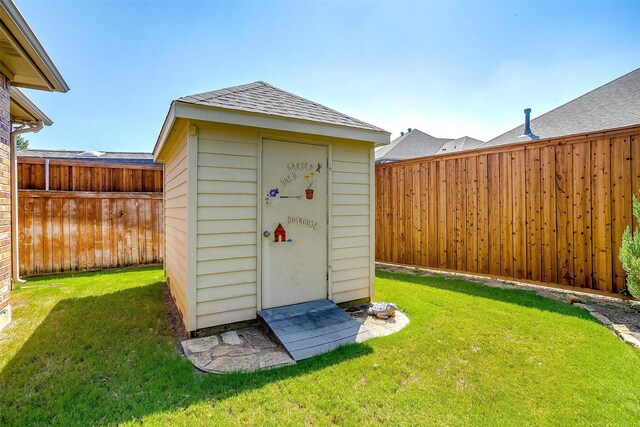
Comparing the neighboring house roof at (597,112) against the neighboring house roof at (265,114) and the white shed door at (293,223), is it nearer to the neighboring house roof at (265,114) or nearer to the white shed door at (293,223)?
the neighboring house roof at (265,114)

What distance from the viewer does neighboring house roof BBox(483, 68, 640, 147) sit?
6.05m

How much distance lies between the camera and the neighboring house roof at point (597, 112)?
19.9 ft

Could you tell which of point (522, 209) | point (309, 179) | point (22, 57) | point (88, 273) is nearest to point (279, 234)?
point (309, 179)

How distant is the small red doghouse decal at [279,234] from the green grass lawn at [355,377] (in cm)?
137

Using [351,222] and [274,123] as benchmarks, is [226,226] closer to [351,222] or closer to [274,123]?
[274,123]

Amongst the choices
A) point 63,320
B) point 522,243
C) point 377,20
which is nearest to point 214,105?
point 63,320

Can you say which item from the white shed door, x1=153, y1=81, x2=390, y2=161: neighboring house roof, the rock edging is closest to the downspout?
x1=153, y1=81, x2=390, y2=161: neighboring house roof

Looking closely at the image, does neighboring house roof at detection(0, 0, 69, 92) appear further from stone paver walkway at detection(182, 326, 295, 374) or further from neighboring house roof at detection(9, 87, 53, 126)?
stone paver walkway at detection(182, 326, 295, 374)

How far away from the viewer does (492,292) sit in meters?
4.34

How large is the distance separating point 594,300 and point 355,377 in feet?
13.1

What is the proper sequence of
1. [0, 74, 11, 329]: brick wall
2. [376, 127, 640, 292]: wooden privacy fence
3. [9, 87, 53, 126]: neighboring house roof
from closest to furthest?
[0, 74, 11, 329]: brick wall < [9, 87, 53, 126]: neighboring house roof < [376, 127, 640, 292]: wooden privacy fence

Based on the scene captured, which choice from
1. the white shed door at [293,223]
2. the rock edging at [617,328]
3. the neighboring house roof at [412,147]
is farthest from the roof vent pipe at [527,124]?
the white shed door at [293,223]

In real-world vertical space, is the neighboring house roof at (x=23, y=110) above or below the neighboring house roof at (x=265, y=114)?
above

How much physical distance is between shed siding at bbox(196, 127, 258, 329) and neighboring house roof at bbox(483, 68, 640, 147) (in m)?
7.02
